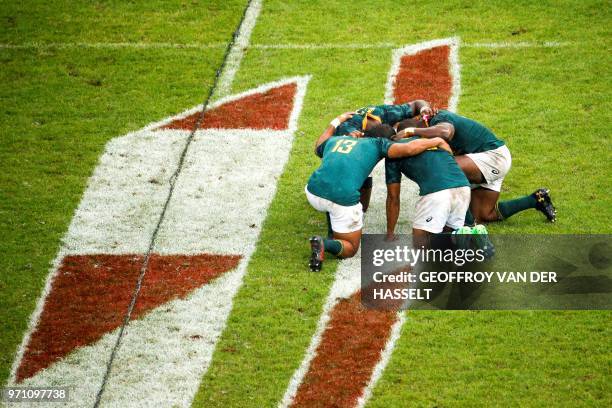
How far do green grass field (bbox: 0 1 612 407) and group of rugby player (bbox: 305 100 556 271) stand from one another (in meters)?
0.36

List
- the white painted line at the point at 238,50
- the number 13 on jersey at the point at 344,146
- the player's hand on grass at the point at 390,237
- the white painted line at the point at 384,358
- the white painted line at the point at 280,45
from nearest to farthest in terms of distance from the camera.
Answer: the white painted line at the point at 384,358 < the number 13 on jersey at the point at 344,146 < the player's hand on grass at the point at 390,237 < the white painted line at the point at 238,50 < the white painted line at the point at 280,45

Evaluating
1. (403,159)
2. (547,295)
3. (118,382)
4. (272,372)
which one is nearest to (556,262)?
(547,295)

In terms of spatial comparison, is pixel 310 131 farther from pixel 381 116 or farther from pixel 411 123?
pixel 411 123

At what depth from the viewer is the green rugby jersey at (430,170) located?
10961 millimetres

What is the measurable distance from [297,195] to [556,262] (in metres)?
3.16

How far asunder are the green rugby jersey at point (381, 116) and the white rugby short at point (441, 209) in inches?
49.9

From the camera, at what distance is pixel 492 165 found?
11.7m

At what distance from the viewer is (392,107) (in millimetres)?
12086

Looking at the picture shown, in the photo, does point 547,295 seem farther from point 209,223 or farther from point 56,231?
point 56,231

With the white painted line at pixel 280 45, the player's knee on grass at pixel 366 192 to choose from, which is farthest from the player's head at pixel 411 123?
the white painted line at pixel 280 45

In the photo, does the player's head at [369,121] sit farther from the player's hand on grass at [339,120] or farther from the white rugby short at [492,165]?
the white rugby short at [492,165]

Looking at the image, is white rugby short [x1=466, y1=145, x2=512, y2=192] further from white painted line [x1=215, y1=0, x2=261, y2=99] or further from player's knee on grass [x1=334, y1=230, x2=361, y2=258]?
white painted line [x1=215, y1=0, x2=261, y2=99]

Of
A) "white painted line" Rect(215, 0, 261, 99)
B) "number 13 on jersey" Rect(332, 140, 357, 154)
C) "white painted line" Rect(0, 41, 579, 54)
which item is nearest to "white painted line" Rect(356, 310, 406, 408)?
"number 13 on jersey" Rect(332, 140, 357, 154)

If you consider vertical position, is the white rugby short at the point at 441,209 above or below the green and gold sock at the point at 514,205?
above
